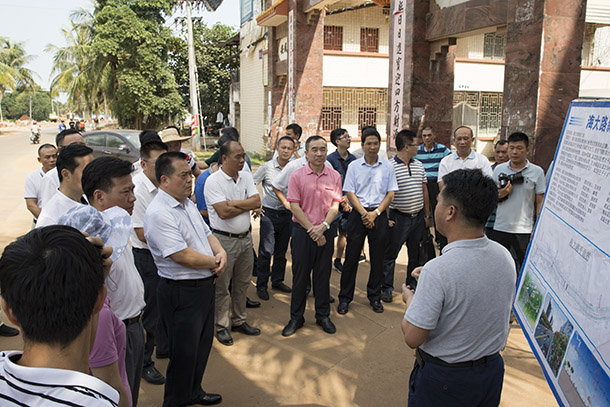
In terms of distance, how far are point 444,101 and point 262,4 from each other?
11700 mm

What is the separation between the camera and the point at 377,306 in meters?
4.76

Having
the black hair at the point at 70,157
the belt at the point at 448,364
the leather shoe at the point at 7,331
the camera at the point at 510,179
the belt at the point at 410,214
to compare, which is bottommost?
the leather shoe at the point at 7,331

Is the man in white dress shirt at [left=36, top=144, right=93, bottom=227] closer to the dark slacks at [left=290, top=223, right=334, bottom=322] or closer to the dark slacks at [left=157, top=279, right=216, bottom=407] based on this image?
the dark slacks at [left=157, top=279, right=216, bottom=407]

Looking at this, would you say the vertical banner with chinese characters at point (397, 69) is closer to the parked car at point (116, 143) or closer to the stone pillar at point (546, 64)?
the stone pillar at point (546, 64)

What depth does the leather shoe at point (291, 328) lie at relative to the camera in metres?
4.23

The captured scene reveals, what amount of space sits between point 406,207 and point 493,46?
16011 mm

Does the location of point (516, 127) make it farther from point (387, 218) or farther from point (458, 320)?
point (458, 320)

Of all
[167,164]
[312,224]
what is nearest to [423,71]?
[312,224]

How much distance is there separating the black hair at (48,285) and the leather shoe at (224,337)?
9.78 feet

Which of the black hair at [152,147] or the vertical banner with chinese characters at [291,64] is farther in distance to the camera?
the vertical banner with chinese characters at [291,64]

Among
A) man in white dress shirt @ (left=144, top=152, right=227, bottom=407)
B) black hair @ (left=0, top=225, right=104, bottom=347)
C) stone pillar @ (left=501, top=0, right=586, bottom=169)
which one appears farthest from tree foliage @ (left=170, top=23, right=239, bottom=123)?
black hair @ (left=0, top=225, right=104, bottom=347)

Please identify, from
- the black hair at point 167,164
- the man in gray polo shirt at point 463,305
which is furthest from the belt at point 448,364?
the black hair at point 167,164

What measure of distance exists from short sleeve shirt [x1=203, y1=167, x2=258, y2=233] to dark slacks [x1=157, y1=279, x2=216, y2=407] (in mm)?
1097

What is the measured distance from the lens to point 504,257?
2.02 meters
